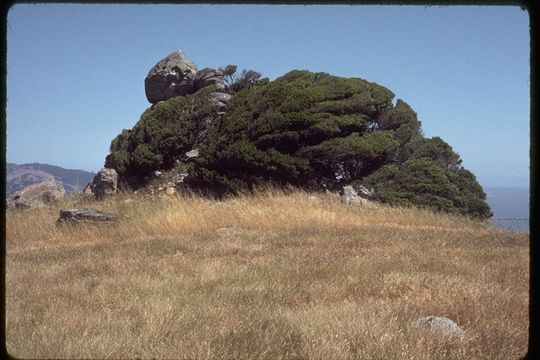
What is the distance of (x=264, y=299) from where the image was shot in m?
5.66

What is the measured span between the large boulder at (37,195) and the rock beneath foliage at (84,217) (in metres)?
7.02

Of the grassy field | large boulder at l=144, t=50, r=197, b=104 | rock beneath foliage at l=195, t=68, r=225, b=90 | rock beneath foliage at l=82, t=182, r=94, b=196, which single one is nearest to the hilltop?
rock beneath foliage at l=82, t=182, r=94, b=196

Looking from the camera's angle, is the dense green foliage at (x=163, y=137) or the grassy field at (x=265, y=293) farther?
the dense green foliage at (x=163, y=137)

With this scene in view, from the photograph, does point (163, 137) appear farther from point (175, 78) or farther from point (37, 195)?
point (37, 195)

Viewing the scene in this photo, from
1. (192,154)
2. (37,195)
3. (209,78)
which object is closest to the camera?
(37,195)

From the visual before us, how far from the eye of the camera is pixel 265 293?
5855 millimetres

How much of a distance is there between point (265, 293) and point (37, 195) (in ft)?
59.8

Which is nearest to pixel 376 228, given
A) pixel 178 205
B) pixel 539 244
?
A: pixel 178 205

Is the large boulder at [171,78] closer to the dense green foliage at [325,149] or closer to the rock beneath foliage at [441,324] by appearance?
the dense green foliage at [325,149]

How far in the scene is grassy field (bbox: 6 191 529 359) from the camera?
4.06m

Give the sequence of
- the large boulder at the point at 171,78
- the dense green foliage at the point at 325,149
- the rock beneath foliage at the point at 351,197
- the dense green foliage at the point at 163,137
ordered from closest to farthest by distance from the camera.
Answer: the rock beneath foliage at the point at 351,197
the dense green foliage at the point at 325,149
the dense green foliage at the point at 163,137
the large boulder at the point at 171,78

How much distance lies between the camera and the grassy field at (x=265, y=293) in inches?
160

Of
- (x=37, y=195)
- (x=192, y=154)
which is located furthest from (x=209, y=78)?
(x=37, y=195)

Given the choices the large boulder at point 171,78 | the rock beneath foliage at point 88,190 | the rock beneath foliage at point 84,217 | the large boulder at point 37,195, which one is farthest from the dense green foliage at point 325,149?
the rock beneath foliage at point 84,217
